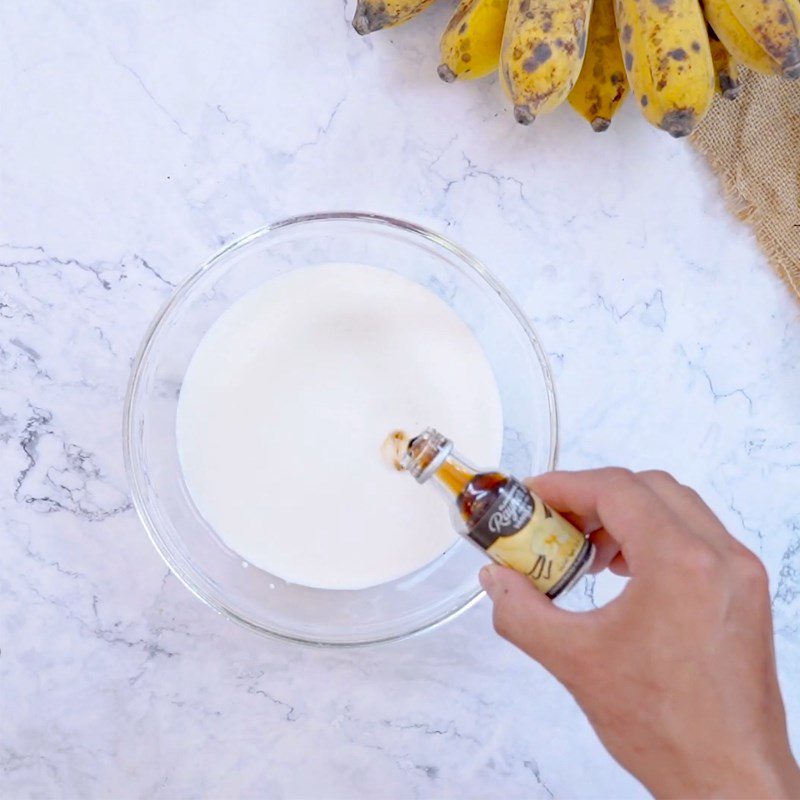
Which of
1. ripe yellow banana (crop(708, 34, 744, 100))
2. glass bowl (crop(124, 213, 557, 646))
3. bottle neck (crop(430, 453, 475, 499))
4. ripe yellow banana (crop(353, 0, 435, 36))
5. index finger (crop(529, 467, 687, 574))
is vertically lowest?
glass bowl (crop(124, 213, 557, 646))

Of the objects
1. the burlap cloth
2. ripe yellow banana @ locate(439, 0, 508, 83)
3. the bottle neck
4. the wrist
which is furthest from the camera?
the burlap cloth

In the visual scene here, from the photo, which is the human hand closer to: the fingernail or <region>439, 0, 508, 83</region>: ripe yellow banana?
the fingernail

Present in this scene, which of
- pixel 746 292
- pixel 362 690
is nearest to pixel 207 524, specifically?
pixel 362 690

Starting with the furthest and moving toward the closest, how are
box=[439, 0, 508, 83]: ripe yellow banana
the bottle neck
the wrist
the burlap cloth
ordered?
the burlap cloth < box=[439, 0, 508, 83]: ripe yellow banana < the bottle neck < the wrist

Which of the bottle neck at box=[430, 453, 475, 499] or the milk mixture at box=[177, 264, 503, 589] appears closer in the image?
the bottle neck at box=[430, 453, 475, 499]

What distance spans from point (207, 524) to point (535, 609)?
383mm

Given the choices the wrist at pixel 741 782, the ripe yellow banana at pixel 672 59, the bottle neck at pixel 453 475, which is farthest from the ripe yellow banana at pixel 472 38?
the wrist at pixel 741 782

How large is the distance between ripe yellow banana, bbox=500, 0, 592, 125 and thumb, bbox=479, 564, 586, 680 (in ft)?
1.27

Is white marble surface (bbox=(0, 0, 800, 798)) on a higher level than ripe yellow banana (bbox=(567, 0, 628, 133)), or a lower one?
lower

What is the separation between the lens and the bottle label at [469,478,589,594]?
0.71 metres

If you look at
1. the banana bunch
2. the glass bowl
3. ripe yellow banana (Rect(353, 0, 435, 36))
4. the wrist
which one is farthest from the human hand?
ripe yellow banana (Rect(353, 0, 435, 36))

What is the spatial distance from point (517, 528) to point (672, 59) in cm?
41

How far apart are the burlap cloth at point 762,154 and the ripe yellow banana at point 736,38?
4.6 inches

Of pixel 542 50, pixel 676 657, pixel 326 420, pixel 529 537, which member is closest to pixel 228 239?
pixel 326 420
